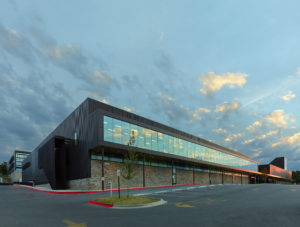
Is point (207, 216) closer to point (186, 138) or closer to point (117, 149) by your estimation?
point (117, 149)

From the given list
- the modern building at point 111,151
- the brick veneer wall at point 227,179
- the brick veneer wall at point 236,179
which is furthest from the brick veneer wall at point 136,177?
the brick veneer wall at point 236,179

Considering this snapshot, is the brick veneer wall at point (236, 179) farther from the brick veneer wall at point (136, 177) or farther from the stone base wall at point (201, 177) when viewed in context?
the brick veneer wall at point (136, 177)

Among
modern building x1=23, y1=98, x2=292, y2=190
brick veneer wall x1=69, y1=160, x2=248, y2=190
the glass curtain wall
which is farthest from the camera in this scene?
the glass curtain wall

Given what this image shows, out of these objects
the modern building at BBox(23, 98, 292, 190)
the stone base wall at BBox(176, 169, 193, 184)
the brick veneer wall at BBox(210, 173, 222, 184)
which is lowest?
the brick veneer wall at BBox(210, 173, 222, 184)

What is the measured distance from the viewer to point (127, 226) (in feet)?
28.6

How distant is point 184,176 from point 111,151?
23370 mm

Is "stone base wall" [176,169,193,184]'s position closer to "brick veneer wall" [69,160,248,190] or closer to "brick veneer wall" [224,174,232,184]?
"brick veneer wall" [69,160,248,190]

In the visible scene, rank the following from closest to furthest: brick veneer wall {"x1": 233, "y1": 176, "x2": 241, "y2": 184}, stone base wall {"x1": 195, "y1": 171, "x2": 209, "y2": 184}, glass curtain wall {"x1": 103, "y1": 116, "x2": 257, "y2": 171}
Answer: glass curtain wall {"x1": 103, "y1": 116, "x2": 257, "y2": 171}
stone base wall {"x1": 195, "y1": 171, "x2": 209, "y2": 184}
brick veneer wall {"x1": 233, "y1": 176, "x2": 241, "y2": 184}

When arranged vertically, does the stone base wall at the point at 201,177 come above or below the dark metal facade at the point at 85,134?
below

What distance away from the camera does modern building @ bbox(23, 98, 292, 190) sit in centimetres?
3128

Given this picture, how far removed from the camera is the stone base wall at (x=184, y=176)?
48378 mm

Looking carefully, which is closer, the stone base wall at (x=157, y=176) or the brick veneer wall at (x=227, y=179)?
the stone base wall at (x=157, y=176)

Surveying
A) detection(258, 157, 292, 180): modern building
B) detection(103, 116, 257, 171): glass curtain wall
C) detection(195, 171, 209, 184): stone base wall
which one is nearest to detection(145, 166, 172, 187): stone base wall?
detection(103, 116, 257, 171): glass curtain wall

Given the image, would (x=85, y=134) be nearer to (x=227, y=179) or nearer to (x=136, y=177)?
(x=136, y=177)
